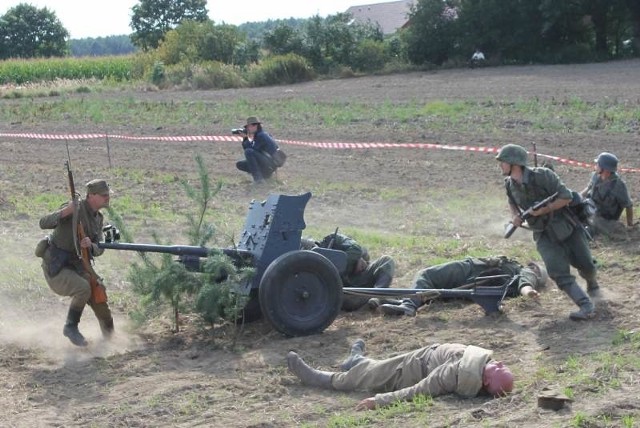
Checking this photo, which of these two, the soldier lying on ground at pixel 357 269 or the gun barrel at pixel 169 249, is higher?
the gun barrel at pixel 169 249

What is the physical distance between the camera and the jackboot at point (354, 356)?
8.32 meters

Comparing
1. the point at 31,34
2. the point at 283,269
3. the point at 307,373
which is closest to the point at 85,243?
the point at 283,269

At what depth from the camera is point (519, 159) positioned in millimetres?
9531

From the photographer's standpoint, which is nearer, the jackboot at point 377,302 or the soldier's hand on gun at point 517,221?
the soldier's hand on gun at point 517,221

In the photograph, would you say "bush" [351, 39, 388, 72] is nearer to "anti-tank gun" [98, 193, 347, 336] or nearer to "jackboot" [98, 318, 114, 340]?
"anti-tank gun" [98, 193, 347, 336]

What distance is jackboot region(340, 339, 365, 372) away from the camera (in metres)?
8.32

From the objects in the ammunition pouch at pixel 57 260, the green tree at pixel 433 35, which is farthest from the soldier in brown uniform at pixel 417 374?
the green tree at pixel 433 35

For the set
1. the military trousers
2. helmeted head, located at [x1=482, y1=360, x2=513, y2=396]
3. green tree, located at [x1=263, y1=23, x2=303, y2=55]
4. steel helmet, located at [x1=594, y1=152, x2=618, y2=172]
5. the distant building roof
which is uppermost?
the distant building roof

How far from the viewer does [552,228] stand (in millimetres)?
9703

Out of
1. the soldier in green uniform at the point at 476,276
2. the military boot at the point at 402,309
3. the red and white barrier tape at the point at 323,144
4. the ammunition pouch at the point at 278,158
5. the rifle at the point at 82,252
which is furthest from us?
the red and white barrier tape at the point at 323,144

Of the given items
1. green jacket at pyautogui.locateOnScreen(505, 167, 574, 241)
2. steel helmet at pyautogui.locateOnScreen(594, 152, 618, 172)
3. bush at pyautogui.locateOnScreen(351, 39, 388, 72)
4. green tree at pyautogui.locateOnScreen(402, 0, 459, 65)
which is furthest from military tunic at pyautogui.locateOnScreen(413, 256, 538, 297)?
bush at pyautogui.locateOnScreen(351, 39, 388, 72)

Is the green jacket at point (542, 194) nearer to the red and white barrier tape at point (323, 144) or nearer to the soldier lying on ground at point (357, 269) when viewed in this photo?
the soldier lying on ground at point (357, 269)

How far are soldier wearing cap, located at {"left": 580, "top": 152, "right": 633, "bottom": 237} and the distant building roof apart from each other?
66.5 metres

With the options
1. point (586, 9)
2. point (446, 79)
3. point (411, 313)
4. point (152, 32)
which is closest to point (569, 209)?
point (411, 313)
